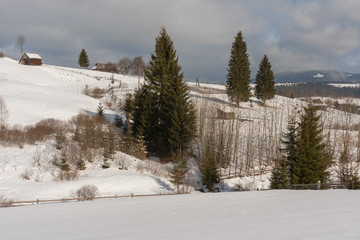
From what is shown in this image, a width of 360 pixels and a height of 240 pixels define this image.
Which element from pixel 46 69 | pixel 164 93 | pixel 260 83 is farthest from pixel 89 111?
pixel 46 69

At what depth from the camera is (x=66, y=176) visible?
18.8 metres

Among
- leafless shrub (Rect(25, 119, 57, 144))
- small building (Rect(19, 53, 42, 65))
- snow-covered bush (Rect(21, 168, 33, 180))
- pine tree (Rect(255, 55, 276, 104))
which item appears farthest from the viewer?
small building (Rect(19, 53, 42, 65))

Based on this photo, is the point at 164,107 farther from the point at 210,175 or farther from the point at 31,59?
the point at 31,59

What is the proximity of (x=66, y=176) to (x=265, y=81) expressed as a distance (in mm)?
43843

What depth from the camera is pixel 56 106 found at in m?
34.0

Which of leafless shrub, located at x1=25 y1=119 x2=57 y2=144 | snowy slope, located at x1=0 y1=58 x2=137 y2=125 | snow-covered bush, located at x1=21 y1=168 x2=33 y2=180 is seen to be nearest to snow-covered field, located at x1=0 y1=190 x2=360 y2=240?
snow-covered bush, located at x1=21 y1=168 x2=33 y2=180

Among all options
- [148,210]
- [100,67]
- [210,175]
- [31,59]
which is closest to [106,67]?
[100,67]

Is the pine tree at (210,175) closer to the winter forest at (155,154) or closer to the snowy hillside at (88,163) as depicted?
the winter forest at (155,154)

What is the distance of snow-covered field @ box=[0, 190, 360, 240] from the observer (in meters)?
5.31

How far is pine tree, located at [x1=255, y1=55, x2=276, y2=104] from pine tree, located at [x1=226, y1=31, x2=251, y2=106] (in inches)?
171

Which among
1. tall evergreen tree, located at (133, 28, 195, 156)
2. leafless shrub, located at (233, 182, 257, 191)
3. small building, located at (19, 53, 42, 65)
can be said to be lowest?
leafless shrub, located at (233, 182, 257, 191)

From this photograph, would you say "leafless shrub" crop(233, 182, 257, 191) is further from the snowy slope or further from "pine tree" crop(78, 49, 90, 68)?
"pine tree" crop(78, 49, 90, 68)

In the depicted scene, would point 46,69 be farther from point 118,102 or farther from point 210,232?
point 210,232

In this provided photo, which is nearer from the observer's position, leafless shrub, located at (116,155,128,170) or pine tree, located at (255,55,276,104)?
leafless shrub, located at (116,155,128,170)
